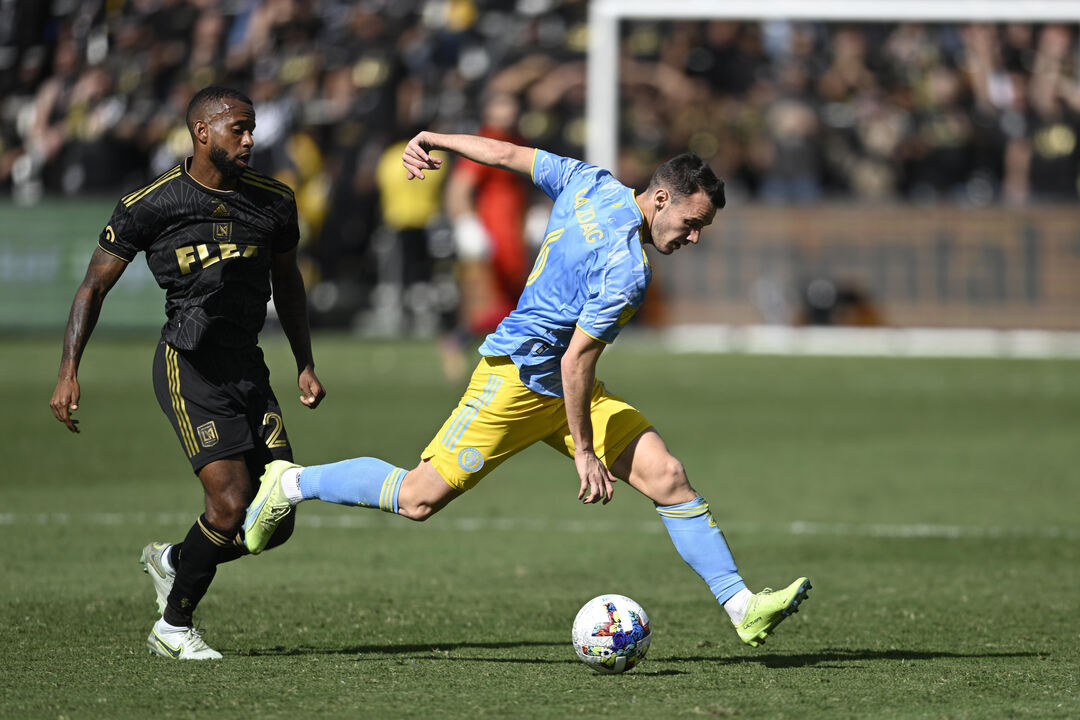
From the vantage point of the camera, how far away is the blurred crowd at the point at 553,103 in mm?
23875

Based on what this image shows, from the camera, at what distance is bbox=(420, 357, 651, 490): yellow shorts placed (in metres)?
6.33

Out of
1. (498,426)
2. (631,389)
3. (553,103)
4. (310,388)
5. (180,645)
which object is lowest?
(631,389)

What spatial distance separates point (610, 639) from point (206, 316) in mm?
2039

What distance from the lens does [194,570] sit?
6.45m

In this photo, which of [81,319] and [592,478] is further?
[81,319]

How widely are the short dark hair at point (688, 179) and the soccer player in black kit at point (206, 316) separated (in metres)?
1.58

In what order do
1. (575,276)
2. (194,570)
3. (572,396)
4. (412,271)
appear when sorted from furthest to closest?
(412,271) → (194,570) → (575,276) → (572,396)

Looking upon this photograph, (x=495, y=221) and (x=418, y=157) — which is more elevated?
(x=418, y=157)

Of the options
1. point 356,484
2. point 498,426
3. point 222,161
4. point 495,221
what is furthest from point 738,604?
point 495,221

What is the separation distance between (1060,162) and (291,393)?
1268cm

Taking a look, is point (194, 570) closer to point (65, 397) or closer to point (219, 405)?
point (219, 405)

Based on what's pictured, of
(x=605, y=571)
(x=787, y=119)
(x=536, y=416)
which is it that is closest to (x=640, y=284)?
(x=536, y=416)

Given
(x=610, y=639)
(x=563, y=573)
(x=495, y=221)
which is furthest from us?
(x=495, y=221)

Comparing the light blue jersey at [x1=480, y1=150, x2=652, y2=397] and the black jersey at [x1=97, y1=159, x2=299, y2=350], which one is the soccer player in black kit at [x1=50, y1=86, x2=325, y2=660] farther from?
the light blue jersey at [x1=480, y1=150, x2=652, y2=397]
